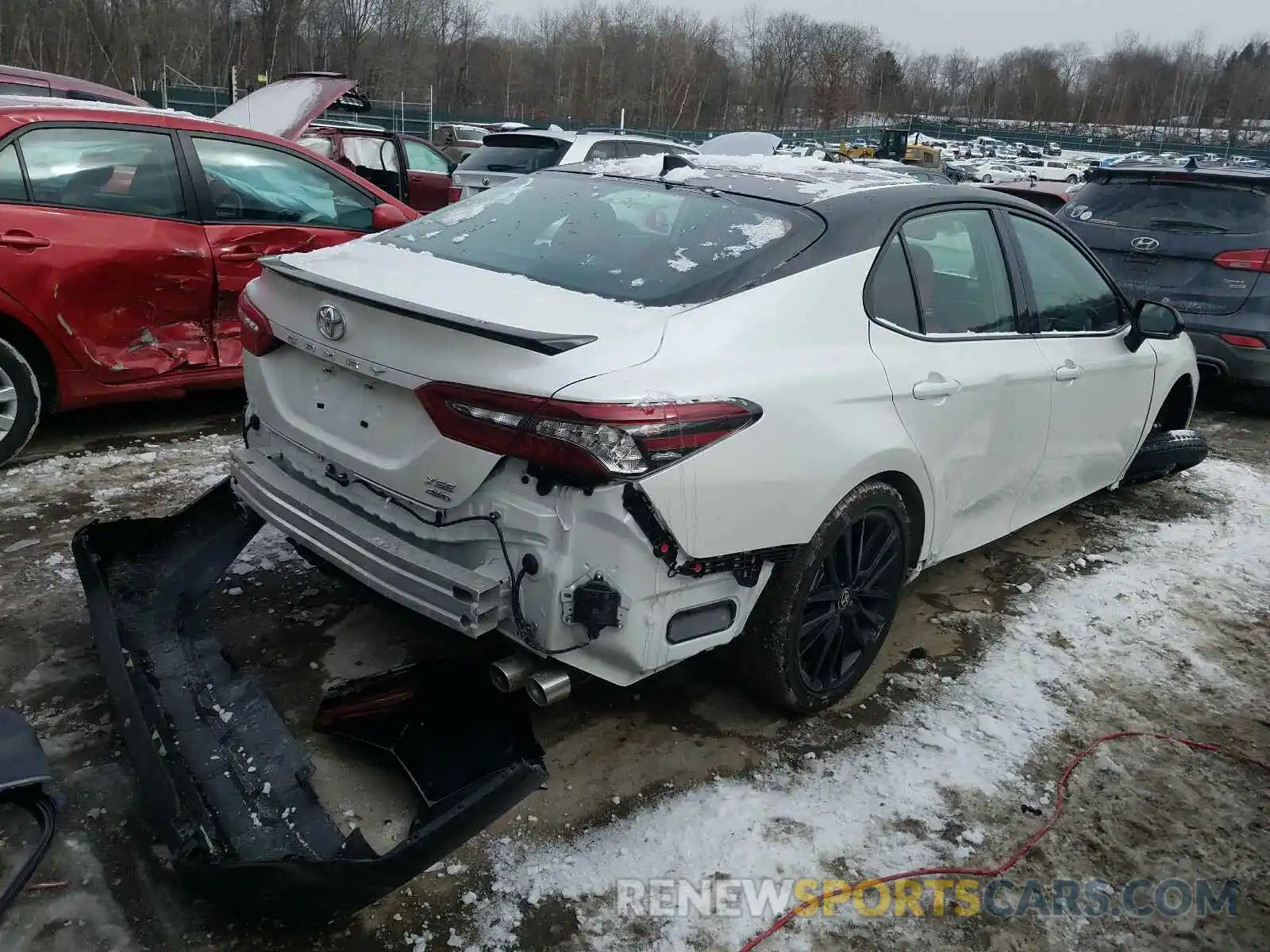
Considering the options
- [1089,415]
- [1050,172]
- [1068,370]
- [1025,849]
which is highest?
[1050,172]

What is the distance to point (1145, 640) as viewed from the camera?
384cm

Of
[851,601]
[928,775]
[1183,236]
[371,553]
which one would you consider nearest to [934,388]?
[851,601]

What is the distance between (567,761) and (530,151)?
10.7m

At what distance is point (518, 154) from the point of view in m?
12.1

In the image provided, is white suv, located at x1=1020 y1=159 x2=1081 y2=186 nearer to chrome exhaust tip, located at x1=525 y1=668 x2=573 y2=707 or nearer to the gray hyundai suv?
the gray hyundai suv

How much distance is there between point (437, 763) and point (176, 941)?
0.69 m

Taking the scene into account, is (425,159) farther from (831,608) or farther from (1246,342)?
(831,608)

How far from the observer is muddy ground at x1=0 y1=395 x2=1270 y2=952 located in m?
2.22

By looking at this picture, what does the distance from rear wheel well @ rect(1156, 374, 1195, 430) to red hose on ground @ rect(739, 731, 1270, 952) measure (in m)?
2.43

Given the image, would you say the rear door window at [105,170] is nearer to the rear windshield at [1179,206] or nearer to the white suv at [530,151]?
the rear windshield at [1179,206]

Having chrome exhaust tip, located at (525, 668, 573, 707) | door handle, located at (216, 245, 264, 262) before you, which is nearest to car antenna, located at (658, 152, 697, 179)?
chrome exhaust tip, located at (525, 668, 573, 707)

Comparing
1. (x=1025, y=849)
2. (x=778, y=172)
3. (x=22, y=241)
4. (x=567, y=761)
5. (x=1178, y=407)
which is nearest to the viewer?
(x=1025, y=849)

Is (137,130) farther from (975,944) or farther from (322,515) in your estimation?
(975,944)

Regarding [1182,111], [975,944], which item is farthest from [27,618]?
[1182,111]
